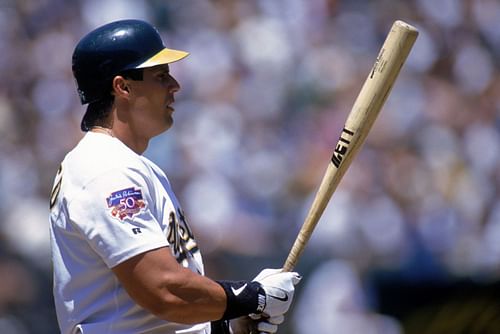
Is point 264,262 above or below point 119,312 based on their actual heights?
below

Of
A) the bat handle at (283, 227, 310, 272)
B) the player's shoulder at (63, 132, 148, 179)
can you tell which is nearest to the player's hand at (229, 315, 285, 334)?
the bat handle at (283, 227, 310, 272)

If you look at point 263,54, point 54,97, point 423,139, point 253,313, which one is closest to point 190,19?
point 263,54

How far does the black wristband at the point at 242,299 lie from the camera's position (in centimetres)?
275

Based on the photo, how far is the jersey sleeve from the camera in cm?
261

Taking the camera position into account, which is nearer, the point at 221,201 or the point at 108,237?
the point at 108,237

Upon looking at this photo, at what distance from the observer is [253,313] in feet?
9.22

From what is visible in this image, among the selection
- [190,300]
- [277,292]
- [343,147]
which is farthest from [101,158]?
[343,147]

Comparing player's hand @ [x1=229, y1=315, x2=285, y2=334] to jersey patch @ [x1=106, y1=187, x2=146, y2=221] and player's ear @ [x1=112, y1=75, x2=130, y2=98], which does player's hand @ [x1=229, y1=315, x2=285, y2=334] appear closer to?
jersey patch @ [x1=106, y1=187, x2=146, y2=221]

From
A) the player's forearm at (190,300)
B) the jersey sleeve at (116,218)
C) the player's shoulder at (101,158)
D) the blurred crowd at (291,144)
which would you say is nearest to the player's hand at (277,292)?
the player's forearm at (190,300)

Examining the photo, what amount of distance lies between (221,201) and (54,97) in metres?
1.37

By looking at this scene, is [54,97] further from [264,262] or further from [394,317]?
[394,317]

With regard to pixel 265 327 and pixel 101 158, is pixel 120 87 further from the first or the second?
pixel 265 327

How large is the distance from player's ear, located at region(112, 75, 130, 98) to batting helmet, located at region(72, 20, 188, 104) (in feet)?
0.05

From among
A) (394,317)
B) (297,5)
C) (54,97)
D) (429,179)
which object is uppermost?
(297,5)
